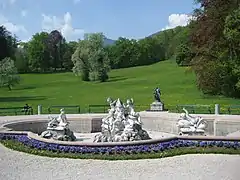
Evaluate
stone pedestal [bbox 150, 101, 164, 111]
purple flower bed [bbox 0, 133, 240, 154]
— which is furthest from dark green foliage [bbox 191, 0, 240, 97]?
purple flower bed [bbox 0, 133, 240, 154]

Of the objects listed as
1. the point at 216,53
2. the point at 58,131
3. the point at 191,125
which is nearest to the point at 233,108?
the point at 191,125

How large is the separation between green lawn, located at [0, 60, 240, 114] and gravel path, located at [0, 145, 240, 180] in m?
27.6

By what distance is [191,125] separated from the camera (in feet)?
77.5

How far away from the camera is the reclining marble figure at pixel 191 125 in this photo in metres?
23.1

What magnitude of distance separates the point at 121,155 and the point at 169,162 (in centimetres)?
214

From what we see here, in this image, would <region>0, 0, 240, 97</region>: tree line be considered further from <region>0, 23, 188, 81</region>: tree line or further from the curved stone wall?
the curved stone wall

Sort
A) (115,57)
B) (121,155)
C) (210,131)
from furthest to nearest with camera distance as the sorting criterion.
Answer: (115,57) < (210,131) < (121,155)

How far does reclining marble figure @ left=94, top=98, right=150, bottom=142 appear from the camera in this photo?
21.0m

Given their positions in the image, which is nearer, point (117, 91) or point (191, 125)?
point (191, 125)

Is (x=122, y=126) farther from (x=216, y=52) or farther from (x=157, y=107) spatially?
(x=216, y=52)

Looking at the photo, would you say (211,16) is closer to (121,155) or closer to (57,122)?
(57,122)

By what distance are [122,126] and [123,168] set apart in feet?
21.0

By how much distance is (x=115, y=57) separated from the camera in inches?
4530

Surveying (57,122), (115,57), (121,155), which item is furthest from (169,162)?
(115,57)
